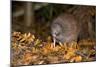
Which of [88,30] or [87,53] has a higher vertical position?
[88,30]

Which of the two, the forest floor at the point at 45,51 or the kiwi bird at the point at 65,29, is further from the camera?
the kiwi bird at the point at 65,29

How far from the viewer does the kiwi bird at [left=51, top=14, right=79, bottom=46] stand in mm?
1893

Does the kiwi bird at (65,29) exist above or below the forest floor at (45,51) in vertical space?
above

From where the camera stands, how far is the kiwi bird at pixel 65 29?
1893 mm

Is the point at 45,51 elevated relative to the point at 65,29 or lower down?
lower down

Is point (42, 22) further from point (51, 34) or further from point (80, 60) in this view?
point (80, 60)

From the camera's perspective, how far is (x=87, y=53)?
200 centimetres

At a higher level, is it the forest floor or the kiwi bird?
the kiwi bird

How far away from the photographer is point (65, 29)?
6.30ft

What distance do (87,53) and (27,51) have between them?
0.64 m

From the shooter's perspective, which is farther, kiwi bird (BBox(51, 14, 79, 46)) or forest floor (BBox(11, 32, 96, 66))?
kiwi bird (BBox(51, 14, 79, 46))
